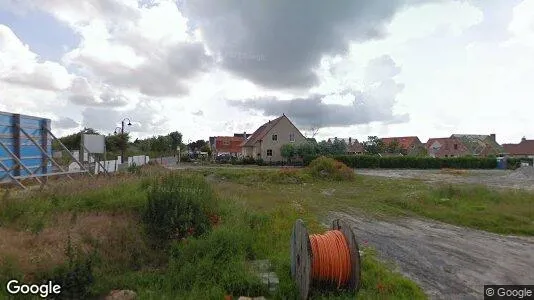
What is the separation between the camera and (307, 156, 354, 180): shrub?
110ft

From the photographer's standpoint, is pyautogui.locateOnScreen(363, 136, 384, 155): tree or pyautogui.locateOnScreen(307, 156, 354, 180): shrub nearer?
pyautogui.locateOnScreen(307, 156, 354, 180): shrub

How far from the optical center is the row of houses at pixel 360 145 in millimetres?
64000

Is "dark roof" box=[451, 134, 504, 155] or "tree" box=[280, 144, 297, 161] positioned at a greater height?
"dark roof" box=[451, 134, 504, 155]

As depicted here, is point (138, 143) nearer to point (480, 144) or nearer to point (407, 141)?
point (407, 141)

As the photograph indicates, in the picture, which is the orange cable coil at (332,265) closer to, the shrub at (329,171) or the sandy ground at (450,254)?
the sandy ground at (450,254)

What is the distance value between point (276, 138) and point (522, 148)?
6982 cm

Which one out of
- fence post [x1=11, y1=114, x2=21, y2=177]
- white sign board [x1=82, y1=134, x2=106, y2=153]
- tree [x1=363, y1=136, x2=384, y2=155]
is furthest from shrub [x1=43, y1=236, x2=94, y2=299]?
tree [x1=363, y1=136, x2=384, y2=155]

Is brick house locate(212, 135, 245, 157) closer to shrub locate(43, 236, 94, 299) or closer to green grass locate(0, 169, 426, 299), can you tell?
green grass locate(0, 169, 426, 299)

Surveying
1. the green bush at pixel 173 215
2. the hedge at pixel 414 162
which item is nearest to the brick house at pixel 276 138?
the hedge at pixel 414 162

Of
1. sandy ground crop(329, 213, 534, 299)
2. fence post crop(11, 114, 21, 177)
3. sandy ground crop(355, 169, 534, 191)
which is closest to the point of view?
sandy ground crop(329, 213, 534, 299)

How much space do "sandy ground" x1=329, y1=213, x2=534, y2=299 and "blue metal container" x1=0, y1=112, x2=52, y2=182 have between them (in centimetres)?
1146

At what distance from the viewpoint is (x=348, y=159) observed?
54469 millimetres

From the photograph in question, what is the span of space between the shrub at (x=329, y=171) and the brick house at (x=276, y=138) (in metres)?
27.6

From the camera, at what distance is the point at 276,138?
6406 cm
